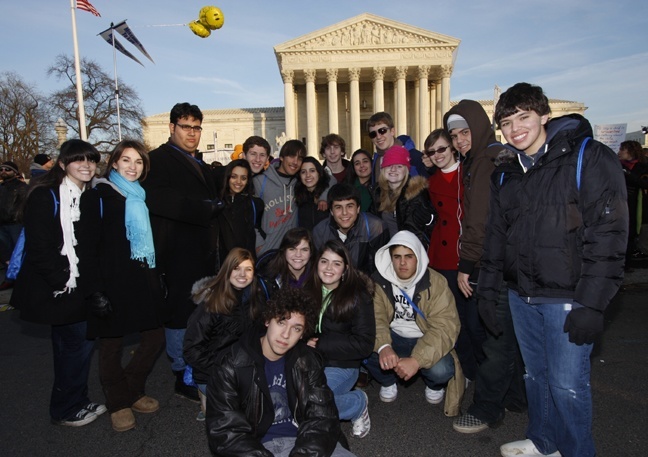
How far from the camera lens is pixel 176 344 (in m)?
4.10

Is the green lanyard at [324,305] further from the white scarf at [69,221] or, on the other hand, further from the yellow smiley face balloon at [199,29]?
the yellow smiley face balloon at [199,29]

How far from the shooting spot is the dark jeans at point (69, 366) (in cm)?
354

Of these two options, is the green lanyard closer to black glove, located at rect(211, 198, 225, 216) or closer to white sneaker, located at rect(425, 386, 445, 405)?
white sneaker, located at rect(425, 386, 445, 405)

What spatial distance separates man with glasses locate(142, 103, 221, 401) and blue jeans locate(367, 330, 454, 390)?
5.94 feet

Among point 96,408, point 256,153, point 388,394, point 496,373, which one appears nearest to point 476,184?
point 496,373

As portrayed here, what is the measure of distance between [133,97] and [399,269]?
128ft

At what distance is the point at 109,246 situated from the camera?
3.51 m

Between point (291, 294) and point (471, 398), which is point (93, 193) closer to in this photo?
point (291, 294)

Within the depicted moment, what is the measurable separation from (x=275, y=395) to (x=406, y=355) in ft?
5.46

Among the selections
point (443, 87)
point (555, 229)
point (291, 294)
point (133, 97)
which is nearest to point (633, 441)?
point (555, 229)

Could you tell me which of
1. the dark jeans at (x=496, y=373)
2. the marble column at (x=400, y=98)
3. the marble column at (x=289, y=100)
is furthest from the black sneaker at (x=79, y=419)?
the marble column at (x=400, y=98)

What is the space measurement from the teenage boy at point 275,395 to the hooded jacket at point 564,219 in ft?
4.85

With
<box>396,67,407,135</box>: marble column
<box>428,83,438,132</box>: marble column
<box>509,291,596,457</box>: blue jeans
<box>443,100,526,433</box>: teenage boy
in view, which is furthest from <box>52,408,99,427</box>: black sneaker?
<box>428,83,438,132</box>: marble column

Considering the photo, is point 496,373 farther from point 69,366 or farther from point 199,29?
point 199,29
